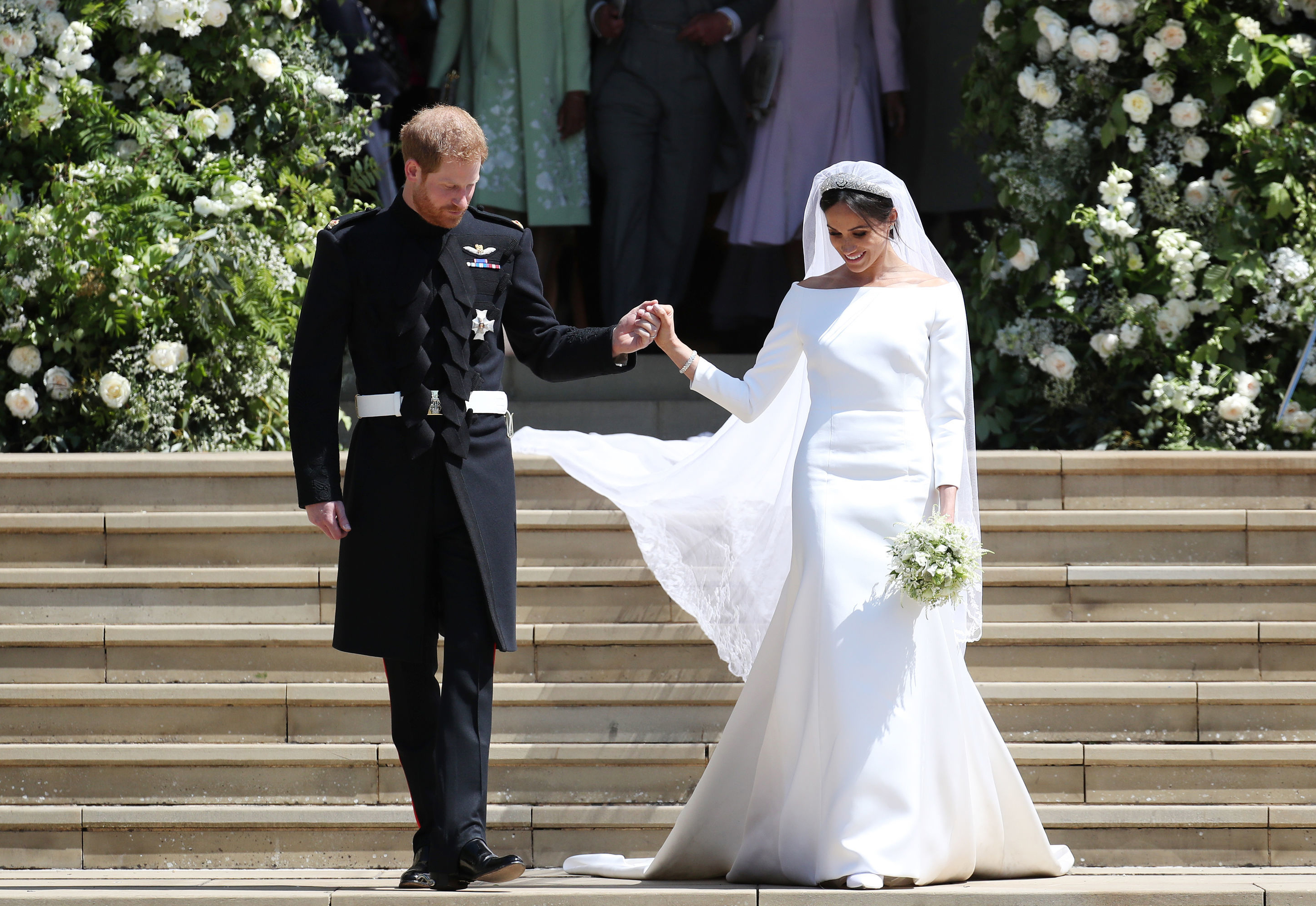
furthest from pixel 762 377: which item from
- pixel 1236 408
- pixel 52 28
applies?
pixel 52 28

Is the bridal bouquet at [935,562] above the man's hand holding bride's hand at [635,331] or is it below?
below

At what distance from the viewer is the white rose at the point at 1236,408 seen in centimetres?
595

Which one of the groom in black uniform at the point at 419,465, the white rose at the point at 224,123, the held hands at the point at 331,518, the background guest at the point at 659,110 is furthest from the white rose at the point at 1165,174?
the held hands at the point at 331,518

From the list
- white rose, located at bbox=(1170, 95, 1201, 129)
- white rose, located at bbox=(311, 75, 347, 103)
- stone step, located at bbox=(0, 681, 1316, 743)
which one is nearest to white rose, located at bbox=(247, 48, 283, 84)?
white rose, located at bbox=(311, 75, 347, 103)

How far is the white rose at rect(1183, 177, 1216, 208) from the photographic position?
640 cm

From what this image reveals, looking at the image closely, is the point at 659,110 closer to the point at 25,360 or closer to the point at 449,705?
the point at 25,360

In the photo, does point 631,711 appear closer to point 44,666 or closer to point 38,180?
point 44,666

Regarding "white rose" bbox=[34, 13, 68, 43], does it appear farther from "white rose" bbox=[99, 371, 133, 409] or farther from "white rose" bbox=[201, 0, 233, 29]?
"white rose" bbox=[99, 371, 133, 409]

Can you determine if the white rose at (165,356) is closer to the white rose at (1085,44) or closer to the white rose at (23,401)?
the white rose at (23,401)

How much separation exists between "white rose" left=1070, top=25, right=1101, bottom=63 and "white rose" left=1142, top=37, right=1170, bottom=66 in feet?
0.68

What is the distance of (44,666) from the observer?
4.54 meters

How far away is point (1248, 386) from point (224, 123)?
15.3 feet

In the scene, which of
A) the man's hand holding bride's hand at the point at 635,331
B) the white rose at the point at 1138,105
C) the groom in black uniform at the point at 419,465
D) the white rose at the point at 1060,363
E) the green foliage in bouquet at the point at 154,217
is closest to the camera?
the groom in black uniform at the point at 419,465

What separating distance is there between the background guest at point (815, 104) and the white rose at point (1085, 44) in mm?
1692
